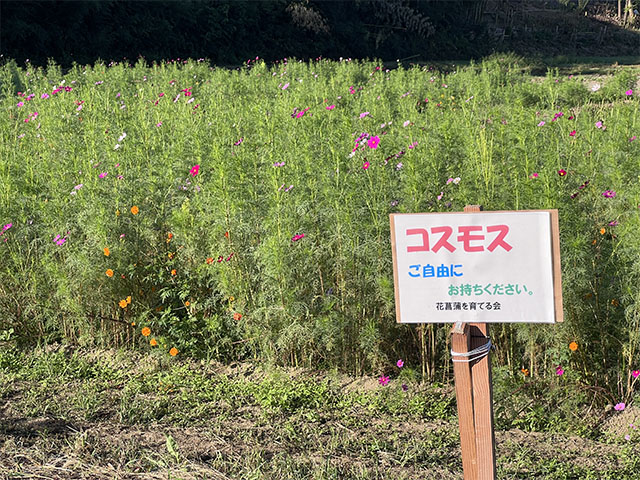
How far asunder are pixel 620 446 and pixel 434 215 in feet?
Result: 5.14

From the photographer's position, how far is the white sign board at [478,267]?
7.48ft

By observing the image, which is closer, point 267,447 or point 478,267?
point 478,267

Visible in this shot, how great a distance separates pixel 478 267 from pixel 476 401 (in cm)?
44

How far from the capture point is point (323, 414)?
3502mm

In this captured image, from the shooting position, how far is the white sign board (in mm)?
2279

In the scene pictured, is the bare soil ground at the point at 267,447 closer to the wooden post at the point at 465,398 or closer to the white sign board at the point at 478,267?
the wooden post at the point at 465,398

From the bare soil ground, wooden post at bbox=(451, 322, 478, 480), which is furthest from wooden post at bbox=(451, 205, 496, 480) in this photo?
the bare soil ground

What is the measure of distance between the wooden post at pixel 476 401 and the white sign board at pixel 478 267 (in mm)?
88

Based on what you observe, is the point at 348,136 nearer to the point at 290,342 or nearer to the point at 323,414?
the point at 290,342

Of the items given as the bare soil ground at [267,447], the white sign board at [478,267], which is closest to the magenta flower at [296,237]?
the bare soil ground at [267,447]

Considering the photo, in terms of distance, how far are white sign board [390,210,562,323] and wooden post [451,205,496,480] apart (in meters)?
0.09

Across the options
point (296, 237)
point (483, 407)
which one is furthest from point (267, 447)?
point (483, 407)

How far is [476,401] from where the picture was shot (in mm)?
2418

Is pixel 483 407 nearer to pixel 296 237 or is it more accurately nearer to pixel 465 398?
pixel 465 398
